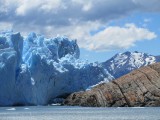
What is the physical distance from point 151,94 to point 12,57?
76.2ft

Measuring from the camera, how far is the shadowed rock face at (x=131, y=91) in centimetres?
7412

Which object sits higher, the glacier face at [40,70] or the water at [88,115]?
the glacier face at [40,70]

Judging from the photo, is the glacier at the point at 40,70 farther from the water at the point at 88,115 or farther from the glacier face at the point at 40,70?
the water at the point at 88,115

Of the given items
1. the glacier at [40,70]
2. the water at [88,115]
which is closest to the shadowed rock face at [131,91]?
the glacier at [40,70]

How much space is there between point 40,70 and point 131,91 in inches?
638

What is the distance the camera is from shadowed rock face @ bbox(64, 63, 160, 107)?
7412 cm

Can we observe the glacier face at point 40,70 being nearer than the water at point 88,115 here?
No

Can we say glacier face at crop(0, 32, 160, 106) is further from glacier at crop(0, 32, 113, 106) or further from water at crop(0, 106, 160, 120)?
water at crop(0, 106, 160, 120)

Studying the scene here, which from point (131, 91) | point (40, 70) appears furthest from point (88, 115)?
point (40, 70)

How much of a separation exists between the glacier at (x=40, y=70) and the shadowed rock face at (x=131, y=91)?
6.68 meters

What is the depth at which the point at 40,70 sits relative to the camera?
79.0 meters

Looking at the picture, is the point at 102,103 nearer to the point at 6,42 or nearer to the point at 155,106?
the point at 155,106

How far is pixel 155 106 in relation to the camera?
73188 mm

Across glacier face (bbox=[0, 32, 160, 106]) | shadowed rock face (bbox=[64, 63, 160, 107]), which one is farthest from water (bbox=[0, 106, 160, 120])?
shadowed rock face (bbox=[64, 63, 160, 107])
